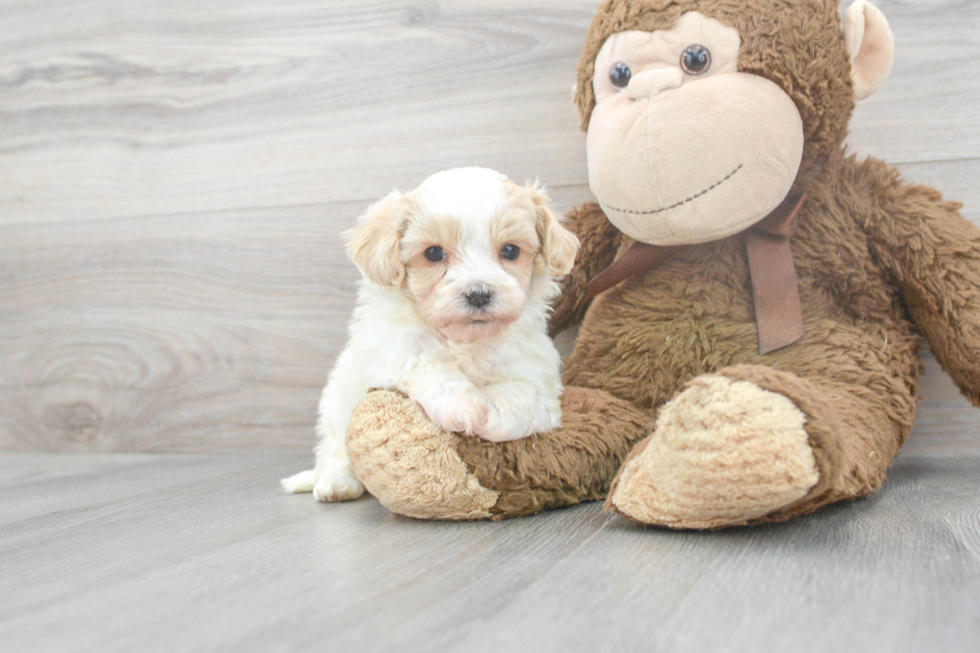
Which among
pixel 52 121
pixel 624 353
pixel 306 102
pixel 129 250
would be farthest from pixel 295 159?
pixel 624 353

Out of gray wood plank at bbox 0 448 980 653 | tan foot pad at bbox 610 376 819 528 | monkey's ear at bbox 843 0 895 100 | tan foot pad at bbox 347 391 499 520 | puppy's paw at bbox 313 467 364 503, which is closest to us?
gray wood plank at bbox 0 448 980 653

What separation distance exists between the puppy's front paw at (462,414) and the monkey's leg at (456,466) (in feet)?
0.04

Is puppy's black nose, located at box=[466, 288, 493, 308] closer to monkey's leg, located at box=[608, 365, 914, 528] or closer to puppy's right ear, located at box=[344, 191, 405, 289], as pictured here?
puppy's right ear, located at box=[344, 191, 405, 289]

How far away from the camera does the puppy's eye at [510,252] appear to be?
1.09 metres

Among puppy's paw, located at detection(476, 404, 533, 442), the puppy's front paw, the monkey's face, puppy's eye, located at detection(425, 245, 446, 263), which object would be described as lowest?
puppy's paw, located at detection(476, 404, 533, 442)

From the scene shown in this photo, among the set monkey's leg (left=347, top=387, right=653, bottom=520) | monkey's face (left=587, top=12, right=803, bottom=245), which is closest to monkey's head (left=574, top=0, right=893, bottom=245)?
monkey's face (left=587, top=12, right=803, bottom=245)

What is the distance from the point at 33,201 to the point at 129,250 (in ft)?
0.97

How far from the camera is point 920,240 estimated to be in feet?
3.72

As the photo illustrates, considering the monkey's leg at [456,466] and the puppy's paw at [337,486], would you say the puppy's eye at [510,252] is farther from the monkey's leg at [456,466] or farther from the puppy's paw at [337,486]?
the puppy's paw at [337,486]

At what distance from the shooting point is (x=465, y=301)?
1015mm

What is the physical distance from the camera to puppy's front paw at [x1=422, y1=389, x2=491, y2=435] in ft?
3.24

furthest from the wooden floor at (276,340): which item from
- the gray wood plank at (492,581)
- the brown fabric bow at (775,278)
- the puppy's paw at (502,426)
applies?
the brown fabric bow at (775,278)

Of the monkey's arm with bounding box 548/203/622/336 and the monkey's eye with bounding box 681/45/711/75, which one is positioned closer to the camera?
the monkey's eye with bounding box 681/45/711/75

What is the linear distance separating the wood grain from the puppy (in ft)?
1.42
